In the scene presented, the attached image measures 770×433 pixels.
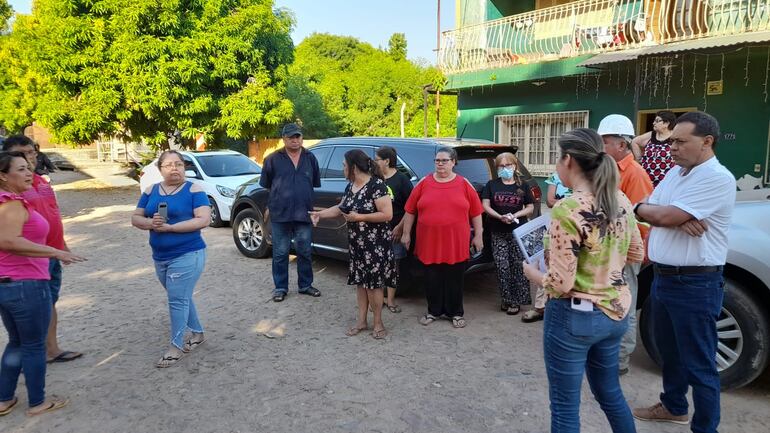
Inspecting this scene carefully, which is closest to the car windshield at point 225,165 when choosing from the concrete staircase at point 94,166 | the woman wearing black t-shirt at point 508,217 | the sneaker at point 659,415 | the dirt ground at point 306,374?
the dirt ground at point 306,374

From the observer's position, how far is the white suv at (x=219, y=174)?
1027 centimetres

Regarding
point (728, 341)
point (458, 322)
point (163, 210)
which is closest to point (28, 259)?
point (163, 210)

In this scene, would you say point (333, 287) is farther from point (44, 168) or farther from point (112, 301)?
point (44, 168)

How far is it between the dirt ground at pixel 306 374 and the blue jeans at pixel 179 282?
0.30 m

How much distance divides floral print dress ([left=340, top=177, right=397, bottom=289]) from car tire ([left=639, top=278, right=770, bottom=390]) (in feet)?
8.40

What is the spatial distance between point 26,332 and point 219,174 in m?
7.92

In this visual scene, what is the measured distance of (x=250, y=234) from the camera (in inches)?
310

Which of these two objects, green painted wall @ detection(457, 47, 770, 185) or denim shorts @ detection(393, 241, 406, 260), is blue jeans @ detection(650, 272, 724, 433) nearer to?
denim shorts @ detection(393, 241, 406, 260)

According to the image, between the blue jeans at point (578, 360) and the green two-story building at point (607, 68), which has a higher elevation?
the green two-story building at point (607, 68)

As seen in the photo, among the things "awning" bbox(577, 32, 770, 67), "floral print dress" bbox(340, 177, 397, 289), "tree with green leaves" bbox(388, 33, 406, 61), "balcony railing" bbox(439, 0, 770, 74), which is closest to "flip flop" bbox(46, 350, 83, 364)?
"floral print dress" bbox(340, 177, 397, 289)

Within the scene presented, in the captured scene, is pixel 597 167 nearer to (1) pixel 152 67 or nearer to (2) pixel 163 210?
(2) pixel 163 210

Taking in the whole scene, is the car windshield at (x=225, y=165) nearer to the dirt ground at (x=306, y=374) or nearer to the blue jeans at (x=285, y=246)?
the dirt ground at (x=306, y=374)

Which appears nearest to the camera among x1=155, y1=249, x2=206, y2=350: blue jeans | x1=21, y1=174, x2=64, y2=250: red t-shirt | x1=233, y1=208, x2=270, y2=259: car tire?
x1=21, y1=174, x2=64, y2=250: red t-shirt

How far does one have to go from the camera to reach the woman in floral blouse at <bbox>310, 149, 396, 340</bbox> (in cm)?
458
